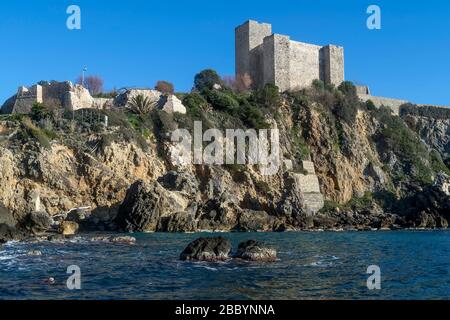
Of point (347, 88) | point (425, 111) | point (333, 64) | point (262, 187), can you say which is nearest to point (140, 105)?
point (262, 187)

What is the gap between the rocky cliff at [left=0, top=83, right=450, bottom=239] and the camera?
119 feet

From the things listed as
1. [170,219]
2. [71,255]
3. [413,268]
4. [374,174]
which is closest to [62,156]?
[170,219]

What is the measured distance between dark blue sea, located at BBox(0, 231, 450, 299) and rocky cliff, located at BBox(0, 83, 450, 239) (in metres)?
11.7

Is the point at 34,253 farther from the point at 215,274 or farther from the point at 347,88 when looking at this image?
the point at 347,88

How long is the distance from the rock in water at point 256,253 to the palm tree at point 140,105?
29.6 meters

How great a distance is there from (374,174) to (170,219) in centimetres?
2865

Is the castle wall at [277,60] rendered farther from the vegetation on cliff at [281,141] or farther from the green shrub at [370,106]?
the green shrub at [370,106]

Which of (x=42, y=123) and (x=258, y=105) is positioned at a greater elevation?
(x=258, y=105)

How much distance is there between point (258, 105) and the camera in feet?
180

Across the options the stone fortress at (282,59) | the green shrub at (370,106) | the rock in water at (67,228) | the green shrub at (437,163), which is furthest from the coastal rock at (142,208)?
the green shrub at (437,163)

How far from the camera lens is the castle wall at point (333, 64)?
6266 cm

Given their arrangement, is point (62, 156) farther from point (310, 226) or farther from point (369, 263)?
point (369, 263)

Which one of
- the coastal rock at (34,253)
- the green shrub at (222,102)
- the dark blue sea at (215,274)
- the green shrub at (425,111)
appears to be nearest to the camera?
the dark blue sea at (215,274)

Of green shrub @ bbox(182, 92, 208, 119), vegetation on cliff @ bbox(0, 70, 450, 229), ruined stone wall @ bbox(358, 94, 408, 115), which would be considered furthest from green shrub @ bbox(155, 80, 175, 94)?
ruined stone wall @ bbox(358, 94, 408, 115)
